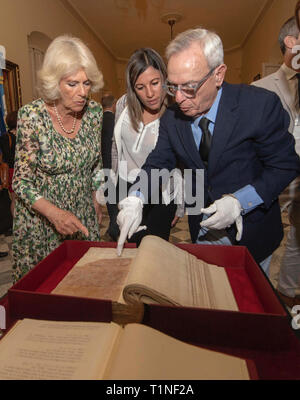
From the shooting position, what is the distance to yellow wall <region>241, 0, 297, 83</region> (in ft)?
20.8

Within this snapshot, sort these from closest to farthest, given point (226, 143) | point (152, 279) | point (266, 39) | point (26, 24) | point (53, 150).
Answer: point (152, 279), point (226, 143), point (53, 150), point (26, 24), point (266, 39)

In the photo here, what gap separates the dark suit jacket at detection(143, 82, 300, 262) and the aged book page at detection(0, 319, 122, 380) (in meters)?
0.91

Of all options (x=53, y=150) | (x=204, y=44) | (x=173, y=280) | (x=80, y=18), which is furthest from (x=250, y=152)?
(x=80, y=18)

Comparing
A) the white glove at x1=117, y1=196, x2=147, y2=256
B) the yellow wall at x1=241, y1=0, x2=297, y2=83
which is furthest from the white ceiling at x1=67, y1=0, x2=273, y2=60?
the white glove at x1=117, y1=196, x2=147, y2=256

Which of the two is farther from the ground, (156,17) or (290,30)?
(156,17)

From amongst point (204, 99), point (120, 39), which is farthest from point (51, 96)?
point (120, 39)

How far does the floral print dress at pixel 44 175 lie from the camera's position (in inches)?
62.9

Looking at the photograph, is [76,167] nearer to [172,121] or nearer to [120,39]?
[172,121]

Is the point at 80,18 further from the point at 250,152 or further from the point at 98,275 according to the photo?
the point at 98,275

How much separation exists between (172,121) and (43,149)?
2.23 ft

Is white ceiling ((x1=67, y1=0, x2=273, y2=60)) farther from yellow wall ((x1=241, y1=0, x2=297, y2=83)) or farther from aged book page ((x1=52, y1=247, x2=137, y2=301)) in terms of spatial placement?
aged book page ((x1=52, y1=247, x2=137, y2=301))

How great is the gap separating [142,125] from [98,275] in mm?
1490

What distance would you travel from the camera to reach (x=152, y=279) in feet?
2.73

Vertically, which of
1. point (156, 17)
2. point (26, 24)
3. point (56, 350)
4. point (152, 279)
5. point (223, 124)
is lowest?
point (56, 350)
